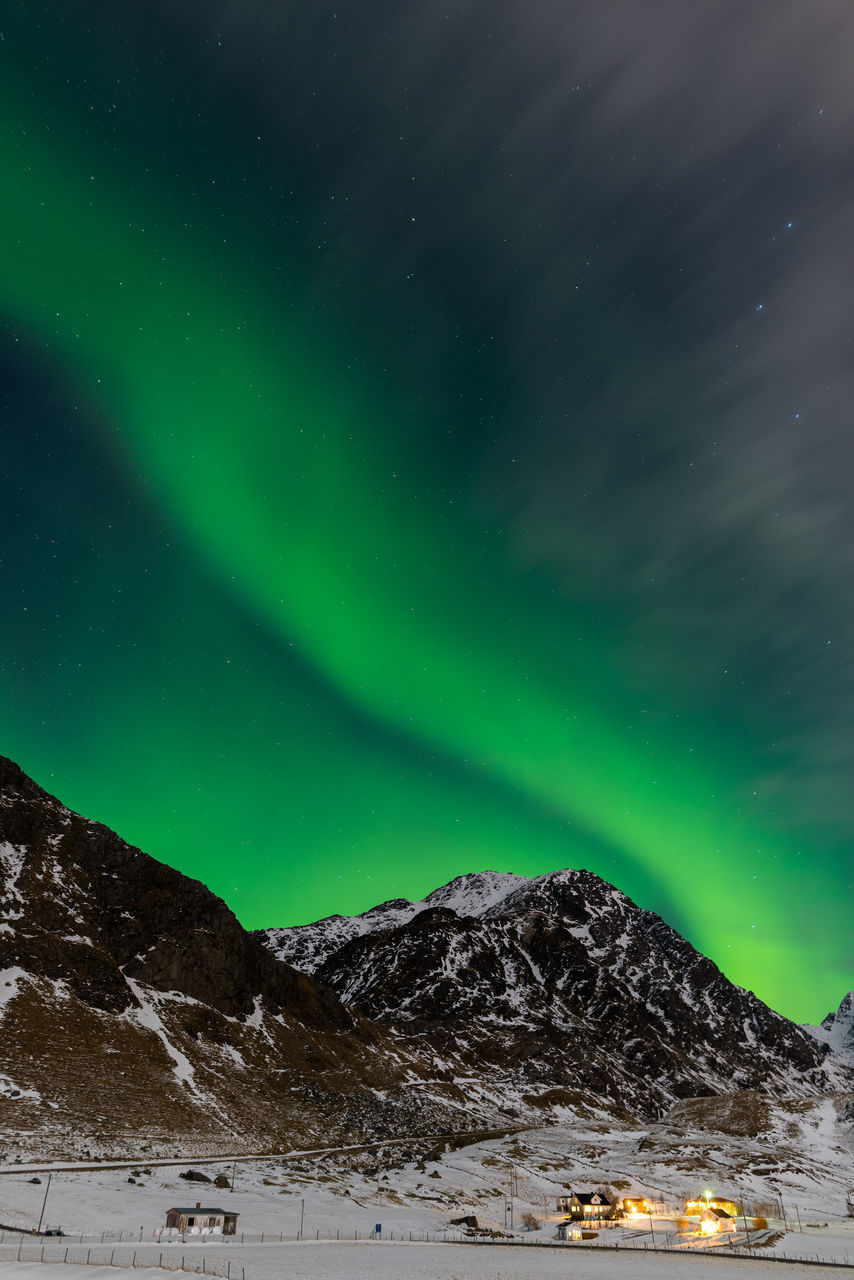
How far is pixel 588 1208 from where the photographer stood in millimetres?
83312

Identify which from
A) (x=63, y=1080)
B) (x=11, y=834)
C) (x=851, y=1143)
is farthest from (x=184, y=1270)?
(x=851, y=1143)

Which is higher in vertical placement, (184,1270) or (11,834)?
(11,834)

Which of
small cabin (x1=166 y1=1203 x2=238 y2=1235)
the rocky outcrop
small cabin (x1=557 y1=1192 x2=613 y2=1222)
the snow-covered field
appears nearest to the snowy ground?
the snow-covered field

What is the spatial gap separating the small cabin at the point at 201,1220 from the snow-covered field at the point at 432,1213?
1113 mm

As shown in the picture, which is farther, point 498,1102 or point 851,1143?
point 498,1102

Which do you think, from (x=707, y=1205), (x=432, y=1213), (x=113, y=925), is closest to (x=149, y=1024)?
(x=113, y=925)

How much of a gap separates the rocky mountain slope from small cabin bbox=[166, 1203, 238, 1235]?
34140 millimetres

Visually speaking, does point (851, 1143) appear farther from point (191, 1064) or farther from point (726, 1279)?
point (726, 1279)

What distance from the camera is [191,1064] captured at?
130 metres

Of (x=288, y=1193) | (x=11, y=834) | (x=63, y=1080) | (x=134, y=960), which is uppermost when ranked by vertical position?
(x=11, y=834)

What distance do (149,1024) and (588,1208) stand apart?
86295 millimetres

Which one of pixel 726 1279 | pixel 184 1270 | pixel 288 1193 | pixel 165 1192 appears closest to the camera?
pixel 184 1270

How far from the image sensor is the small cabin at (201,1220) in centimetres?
5906

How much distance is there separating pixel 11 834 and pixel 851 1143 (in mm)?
187948
